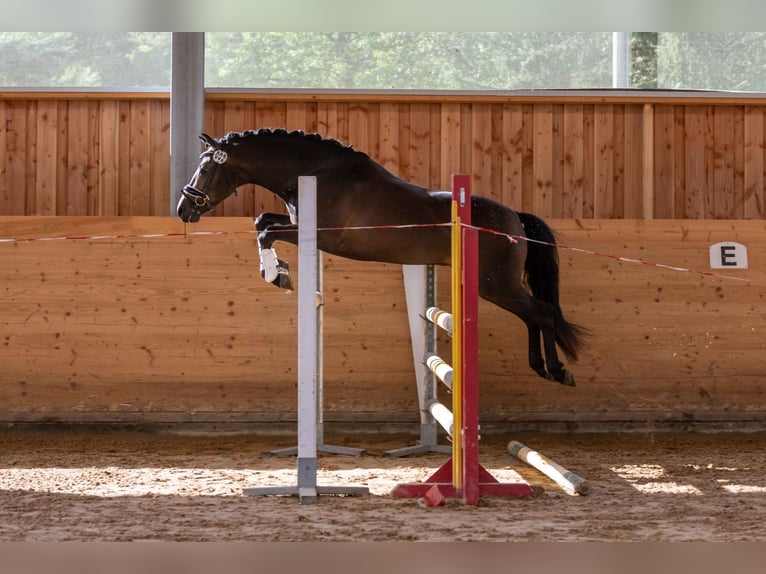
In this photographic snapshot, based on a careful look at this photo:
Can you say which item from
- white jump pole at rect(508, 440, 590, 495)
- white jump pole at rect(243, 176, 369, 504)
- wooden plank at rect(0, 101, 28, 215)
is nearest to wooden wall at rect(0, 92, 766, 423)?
wooden plank at rect(0, 101, 28, 215)

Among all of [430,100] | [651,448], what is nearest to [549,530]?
[651,448]

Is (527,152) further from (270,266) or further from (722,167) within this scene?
(270,266)

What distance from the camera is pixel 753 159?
5777 mm

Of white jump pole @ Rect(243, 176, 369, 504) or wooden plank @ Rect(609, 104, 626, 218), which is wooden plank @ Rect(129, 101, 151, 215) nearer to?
white jump pole @ Rect(243, 176, 369, 504)

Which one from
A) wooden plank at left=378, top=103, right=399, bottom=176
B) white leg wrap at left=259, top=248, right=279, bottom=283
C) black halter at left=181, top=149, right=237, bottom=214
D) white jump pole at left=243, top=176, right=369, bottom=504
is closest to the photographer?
white jump pole at left=243, top=176, right=369, bottom=504

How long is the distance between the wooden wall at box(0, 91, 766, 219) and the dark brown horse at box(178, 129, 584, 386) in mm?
1535

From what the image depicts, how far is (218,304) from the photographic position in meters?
5.45

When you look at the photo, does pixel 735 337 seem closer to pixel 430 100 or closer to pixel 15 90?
pixel 430 100

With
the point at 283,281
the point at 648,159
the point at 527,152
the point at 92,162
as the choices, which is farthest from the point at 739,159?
the point at 92,162

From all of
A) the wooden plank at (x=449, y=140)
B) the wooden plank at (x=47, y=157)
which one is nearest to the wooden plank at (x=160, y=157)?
the wooden plank at (x=47, y=157)

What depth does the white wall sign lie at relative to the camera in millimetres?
5594

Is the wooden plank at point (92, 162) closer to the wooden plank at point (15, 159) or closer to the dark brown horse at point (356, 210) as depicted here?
the wooden plank at point (15, 159)

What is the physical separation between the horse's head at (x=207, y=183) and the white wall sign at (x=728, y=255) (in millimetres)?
3298

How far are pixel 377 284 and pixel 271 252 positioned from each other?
5.87 feet
